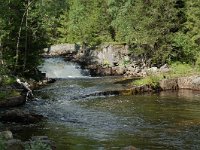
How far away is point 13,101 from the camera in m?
32.6

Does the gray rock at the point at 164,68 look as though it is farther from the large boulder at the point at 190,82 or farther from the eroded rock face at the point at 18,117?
the eroded rock face at the point at 18,117

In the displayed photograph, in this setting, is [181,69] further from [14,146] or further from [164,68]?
[14,146]

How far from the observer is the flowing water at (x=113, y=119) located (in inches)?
886

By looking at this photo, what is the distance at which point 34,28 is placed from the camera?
42250 mm

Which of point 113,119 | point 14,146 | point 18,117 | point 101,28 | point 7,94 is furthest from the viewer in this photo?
point 101,28

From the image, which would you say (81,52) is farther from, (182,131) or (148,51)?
(182,131)

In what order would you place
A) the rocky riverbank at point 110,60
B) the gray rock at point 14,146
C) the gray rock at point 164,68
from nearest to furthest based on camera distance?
the gray rock at point 14,146
the gray rock at point 164,68
the rocky riverbank at point 110,60

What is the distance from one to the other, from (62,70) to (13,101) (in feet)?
80.7

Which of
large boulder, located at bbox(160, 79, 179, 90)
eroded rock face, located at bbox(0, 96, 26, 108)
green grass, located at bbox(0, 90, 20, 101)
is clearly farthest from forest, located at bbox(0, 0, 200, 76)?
large boulder, located at bbox(160, 79, 179, 90)

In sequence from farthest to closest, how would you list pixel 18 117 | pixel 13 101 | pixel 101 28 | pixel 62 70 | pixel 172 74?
1. pixel 101 28
2. pixel 62 70
3. pixel 172 74
4. pixel 13 101
5. pixel 18 117

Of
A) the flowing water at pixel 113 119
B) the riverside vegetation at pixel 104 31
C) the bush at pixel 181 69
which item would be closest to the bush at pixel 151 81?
the riverside vegetation at pixel 104 31

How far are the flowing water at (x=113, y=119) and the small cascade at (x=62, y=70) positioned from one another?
10.3 m

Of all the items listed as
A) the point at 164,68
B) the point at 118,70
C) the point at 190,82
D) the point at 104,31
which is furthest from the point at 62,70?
the point at 190,82

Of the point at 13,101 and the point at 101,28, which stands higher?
the point at 101,28
